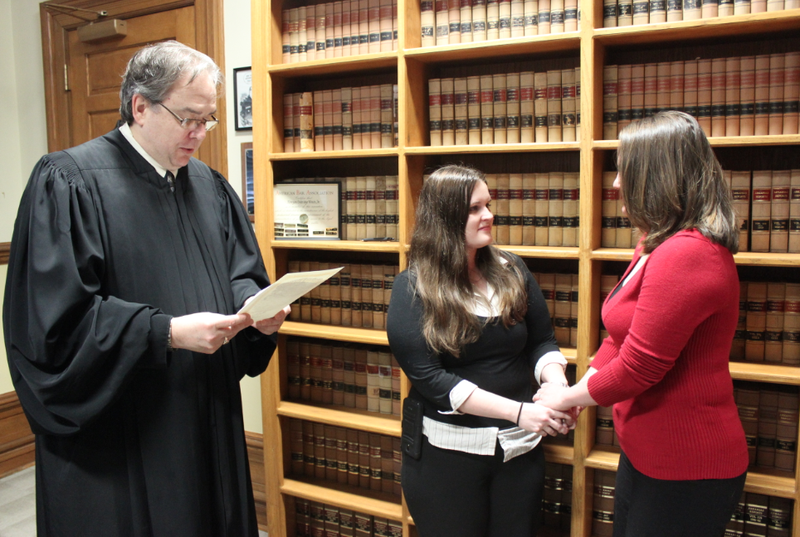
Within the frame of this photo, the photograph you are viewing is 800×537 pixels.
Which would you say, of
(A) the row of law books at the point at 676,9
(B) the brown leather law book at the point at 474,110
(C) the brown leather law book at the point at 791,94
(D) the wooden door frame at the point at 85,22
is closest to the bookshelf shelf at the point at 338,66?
(B) the brown leather law book at the point at 474,110

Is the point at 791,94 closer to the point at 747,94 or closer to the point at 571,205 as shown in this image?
the point at 747,94

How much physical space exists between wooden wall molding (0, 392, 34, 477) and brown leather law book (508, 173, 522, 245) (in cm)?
292

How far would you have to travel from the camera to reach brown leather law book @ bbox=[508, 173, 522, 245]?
2057 mm

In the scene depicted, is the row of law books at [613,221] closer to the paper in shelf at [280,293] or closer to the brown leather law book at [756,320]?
the brown leather law book at [756,320]

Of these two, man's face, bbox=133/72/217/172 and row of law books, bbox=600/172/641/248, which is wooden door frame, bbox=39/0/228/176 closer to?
man's face, bbox=133/72/217/172

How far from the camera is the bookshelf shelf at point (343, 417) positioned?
221cm

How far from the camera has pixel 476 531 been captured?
166 centimetres

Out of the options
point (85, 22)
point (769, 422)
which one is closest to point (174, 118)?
point (769, 422)

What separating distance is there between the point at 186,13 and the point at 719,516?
2.94 metres

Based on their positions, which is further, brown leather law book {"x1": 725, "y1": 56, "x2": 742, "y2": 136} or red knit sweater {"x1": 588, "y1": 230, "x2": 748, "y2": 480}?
brown leather law book {"x1": 725, "y1": 56, "x2": 742, "y2": 136}

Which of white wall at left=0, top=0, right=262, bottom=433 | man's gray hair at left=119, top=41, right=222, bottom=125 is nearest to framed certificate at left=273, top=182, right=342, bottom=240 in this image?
man's gray hair at left=119, top=41, right=222, bottom=125

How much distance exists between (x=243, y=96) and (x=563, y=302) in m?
1.74

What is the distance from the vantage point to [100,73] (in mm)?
3180

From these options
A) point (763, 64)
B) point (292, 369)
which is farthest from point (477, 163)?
point (292, 369)
